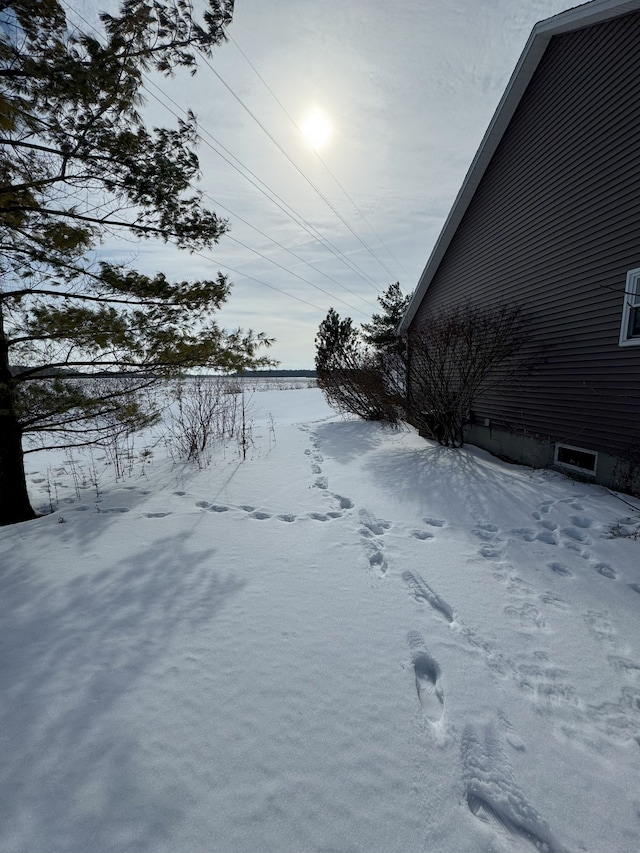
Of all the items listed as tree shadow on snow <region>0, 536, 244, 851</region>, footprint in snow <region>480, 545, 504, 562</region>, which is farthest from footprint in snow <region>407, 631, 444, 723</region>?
footprint in snow <region>480, 545, 504, 562</region>

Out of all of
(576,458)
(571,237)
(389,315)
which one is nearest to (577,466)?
(576,458)

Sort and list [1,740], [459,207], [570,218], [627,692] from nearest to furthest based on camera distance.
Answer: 1. [1,740]
2. [627,692]
3. [570,218]
4. [459,207]

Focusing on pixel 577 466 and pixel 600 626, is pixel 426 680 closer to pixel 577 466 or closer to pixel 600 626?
pixel 600 626

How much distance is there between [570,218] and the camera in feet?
22.2

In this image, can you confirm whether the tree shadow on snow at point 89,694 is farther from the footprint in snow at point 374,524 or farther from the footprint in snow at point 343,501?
the footprint in snow at point 343,501

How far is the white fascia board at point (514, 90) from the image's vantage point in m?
5.98

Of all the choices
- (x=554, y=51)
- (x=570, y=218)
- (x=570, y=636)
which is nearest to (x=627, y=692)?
(x=570, y=636)

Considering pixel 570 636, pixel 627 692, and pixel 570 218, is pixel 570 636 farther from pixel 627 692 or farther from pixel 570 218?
pixel 570 218

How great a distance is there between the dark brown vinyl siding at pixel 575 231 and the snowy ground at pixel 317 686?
128 inches

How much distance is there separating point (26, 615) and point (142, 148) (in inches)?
183

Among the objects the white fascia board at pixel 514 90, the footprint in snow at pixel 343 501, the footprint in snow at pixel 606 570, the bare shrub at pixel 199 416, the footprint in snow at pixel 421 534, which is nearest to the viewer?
the footprint in snow at pixel 606 570

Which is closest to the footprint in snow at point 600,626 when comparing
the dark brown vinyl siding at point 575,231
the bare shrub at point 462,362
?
the dark brown vinyl siding at point 575,231

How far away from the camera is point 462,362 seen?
820cm

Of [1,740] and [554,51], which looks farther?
[554,51]
